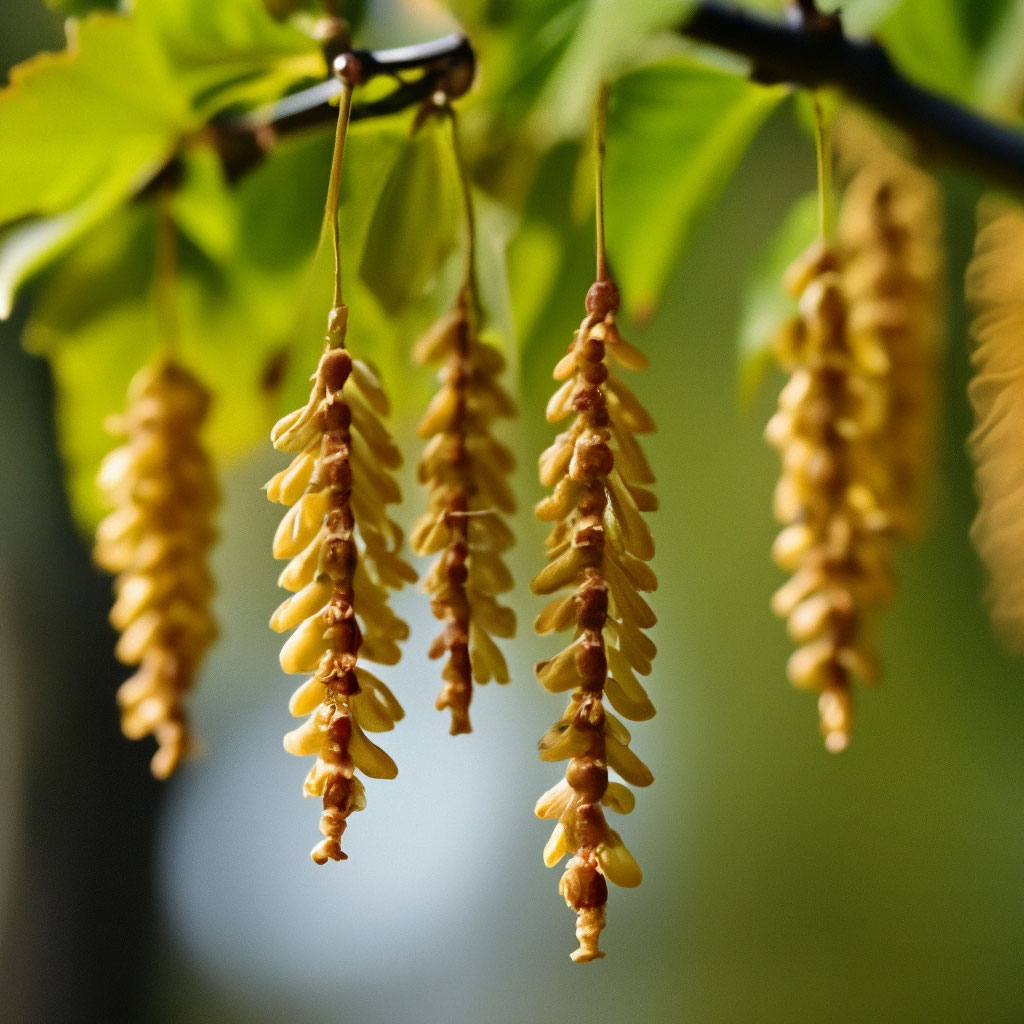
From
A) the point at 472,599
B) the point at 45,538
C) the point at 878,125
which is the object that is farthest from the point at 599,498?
the point at 45,538

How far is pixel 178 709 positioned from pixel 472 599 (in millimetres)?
117

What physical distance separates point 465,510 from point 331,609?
43 mm

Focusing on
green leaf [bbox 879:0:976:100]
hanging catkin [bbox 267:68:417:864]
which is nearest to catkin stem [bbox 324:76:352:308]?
hanging catkin [bbox 267:68:417:864]

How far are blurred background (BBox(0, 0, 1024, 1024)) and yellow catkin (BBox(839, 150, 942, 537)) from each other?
556 mm

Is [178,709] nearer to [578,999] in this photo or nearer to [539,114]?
[539,114]

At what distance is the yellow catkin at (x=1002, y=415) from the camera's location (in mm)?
235

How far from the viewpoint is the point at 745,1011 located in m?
1.08

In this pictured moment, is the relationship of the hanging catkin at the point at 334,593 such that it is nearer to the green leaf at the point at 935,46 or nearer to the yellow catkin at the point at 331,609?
the yellow catkin at the point at 331,609

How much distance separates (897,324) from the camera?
29 cm

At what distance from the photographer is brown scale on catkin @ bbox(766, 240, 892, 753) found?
24 cm

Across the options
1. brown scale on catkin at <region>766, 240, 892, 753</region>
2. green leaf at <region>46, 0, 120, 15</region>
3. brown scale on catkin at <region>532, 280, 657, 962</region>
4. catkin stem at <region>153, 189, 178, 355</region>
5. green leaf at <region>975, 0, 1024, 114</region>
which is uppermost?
green leaf at <region>46, 0, 120, 15</region>

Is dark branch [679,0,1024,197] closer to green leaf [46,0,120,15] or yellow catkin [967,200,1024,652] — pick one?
yellow catkin [967,200,1024,652]

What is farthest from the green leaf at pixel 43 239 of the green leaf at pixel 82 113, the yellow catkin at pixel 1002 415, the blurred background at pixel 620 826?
the blurred background at pixel 620 826

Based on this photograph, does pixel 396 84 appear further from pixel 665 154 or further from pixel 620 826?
pixel 620 826
